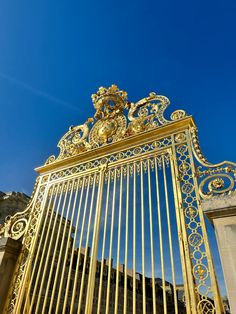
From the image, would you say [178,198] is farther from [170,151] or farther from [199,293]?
[199,293]

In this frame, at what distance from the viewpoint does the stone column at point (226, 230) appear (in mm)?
2510

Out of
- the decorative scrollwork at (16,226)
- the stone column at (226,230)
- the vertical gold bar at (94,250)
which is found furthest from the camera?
the decorative scrollwork at (16,226)

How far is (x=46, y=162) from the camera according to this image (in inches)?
239

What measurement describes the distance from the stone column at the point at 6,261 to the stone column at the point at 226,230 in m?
3.55

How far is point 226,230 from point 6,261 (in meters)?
3.78

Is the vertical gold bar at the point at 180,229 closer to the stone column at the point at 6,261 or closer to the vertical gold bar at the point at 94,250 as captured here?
the vertical gold bar at the point at 94,250

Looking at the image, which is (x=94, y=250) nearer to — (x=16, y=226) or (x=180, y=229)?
(x=180, y=229)

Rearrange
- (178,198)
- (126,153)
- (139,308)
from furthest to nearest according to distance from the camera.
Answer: (139,308), (126,153), (178,198)

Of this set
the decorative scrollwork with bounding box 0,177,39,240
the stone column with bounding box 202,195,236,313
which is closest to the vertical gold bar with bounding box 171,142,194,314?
the stone column with bounding box 202,195,236,313

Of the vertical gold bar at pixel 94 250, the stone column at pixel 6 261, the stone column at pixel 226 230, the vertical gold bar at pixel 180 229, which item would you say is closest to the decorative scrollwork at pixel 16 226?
the stone column at pixel 6 261

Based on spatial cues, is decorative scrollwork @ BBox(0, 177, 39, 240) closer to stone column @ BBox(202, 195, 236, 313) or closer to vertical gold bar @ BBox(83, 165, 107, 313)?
vertical gold bar @ BBox(83, 165, 107, 313)

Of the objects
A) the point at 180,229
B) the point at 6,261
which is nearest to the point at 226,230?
the point at 180,229

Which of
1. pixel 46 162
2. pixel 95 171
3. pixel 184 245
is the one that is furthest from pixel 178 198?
pixel 46 162

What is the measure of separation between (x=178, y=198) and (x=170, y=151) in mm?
974
